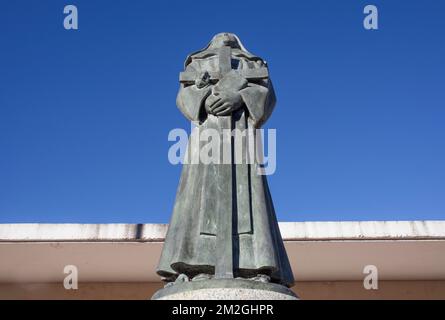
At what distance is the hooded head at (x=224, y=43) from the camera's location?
17.4ft

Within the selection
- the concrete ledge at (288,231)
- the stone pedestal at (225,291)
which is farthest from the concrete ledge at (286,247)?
the stone pedestal at (225,291)

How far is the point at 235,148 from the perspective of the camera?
184 inches

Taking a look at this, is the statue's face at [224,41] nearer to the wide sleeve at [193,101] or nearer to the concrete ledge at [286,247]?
the wide sleeve at [193,101]

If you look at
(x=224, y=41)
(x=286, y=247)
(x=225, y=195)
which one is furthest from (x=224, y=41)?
(x=286, y=247)

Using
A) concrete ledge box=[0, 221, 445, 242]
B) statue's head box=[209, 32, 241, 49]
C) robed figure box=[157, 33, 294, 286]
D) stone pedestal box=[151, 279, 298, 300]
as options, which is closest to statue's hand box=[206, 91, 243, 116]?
robed figure box=[157, 33, 294, 286]

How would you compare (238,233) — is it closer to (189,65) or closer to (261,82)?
(261,82)

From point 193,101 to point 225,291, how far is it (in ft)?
6.00

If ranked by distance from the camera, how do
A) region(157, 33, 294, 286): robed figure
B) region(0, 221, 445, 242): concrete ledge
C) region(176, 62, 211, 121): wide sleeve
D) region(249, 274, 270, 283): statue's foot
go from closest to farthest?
region(249, 274, 270, 283): statue's foot, region(157, 33, 294, 286): robed figure, region(176, 62, 211, 121): wide sleeve, region(0, 221, 445, 242): concrete ledge

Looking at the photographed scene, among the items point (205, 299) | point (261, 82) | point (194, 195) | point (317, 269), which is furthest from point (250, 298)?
point (317, 269)

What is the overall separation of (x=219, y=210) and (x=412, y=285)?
26.4 ft

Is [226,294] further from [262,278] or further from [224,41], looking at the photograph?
[224,41]

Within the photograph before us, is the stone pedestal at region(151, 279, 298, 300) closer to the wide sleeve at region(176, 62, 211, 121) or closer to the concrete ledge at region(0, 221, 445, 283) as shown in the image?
the wide sleeve at region(176, 62, 211, 121)

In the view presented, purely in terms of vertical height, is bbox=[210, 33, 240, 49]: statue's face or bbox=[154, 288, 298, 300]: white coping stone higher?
bbox=[210, 33, 240, 49]: statue's face

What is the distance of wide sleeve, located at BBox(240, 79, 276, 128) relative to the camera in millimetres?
4773
